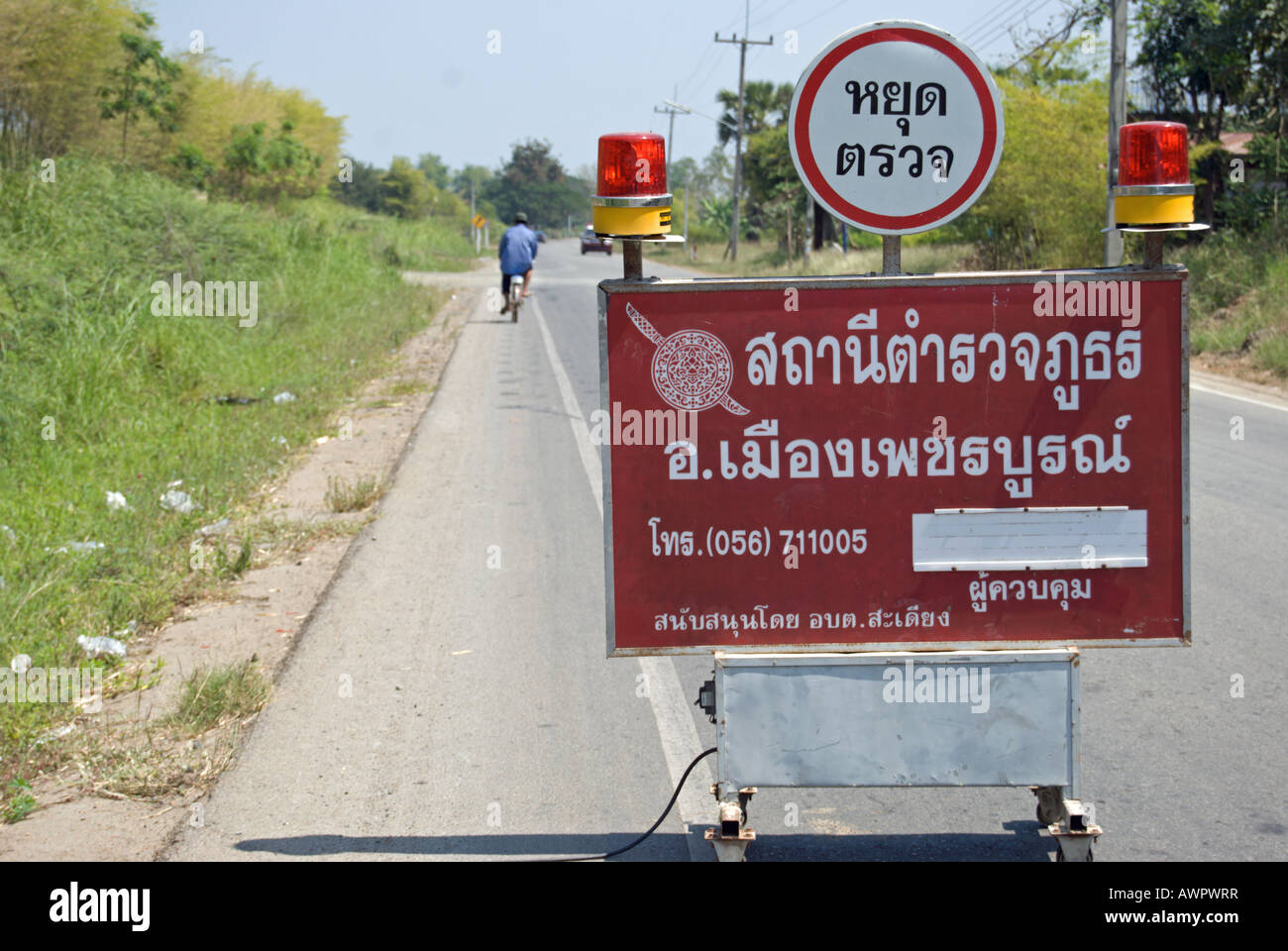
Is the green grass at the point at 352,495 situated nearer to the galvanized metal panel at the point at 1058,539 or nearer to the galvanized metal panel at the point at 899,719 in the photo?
the galvanized metal panel at the point at 899,719

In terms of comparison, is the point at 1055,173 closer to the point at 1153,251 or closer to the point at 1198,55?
the point at 1198,55

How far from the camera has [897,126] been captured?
3445mm

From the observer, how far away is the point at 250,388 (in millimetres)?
13445

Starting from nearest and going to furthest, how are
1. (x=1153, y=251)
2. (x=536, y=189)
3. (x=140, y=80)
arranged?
(x=1153, y=251), (x=140, y=80), (x=536, y=189)

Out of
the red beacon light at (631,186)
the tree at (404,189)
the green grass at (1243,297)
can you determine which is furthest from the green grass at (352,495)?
the tree at (404,189)

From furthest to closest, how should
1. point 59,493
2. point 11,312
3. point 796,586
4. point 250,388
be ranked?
point 250,388 < point 11,312 < point 59,493 < point 796,586

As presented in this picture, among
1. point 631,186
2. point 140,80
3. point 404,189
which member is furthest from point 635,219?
point 404,189

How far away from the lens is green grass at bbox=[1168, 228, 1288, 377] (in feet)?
54.2

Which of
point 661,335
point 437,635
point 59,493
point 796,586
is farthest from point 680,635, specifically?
point 59,493

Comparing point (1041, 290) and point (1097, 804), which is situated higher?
point (1041, 290)

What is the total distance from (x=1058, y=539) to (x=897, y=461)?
1.68ft

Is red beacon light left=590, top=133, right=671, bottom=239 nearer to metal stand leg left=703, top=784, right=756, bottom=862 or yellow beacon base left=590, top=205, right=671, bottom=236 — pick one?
yellow beacon base left=590, top=205, right=671, bottom=236

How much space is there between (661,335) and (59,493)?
6.80 meters
